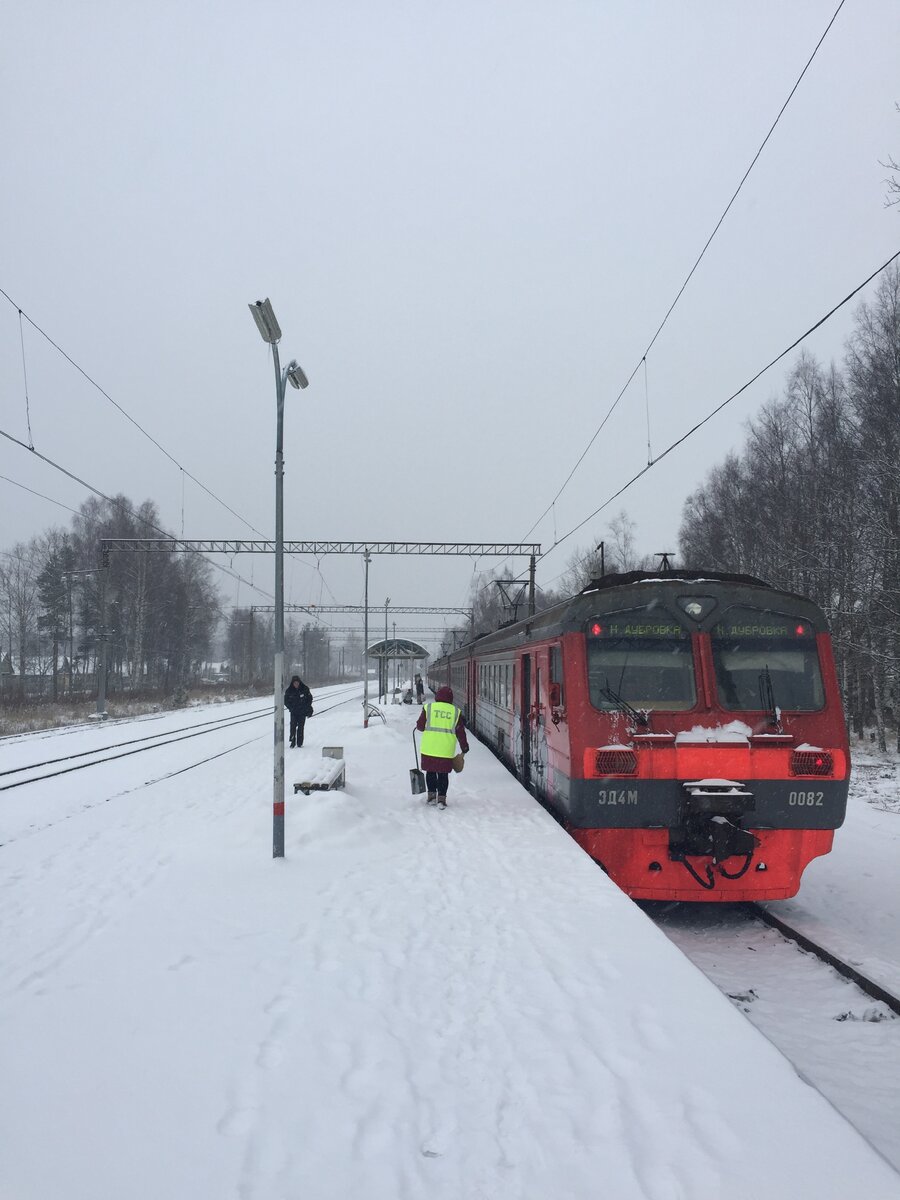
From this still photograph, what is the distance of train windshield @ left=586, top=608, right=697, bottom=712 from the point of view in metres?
7.18

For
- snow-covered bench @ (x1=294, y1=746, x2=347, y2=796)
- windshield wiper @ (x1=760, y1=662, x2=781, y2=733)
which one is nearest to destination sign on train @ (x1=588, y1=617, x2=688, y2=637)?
windshield wiper @ (x1=760, y1=662, x2=781, y2=733)

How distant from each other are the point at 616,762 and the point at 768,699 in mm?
1588

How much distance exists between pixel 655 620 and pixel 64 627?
53402mm

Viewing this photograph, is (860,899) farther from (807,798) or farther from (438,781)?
(438,781)

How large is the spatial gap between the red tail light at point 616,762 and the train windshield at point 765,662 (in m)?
1.09

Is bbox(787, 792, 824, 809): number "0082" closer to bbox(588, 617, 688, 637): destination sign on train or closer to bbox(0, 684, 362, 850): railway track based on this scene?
bbox(588, 617, 688, 637): destination sign on train

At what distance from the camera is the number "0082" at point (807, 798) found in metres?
6.79

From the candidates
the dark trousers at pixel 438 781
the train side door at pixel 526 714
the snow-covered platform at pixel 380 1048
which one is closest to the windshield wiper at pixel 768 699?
the snow-covered platform at pixel 380 1048

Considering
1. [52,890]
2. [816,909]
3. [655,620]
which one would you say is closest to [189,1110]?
[52,890]

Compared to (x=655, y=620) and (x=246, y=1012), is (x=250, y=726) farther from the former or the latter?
Result: (x=246, y=1012)

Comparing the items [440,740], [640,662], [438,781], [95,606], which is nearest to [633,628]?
[640,662]

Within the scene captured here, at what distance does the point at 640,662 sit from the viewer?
24.0 feet

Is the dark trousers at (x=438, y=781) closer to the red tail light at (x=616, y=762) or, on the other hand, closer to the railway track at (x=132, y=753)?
the red tail light at (x=616, y=762)

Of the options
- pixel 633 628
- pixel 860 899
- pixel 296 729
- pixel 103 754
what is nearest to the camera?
pixel 633 628
